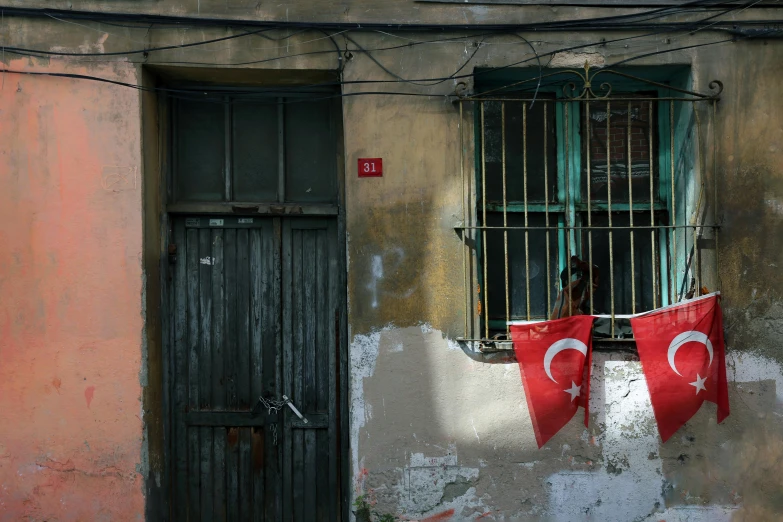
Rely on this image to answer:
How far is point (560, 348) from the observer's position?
4645 mm

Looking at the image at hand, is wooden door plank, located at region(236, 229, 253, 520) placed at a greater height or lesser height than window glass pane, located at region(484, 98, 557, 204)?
lesser

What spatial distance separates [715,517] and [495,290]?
6.71 ft

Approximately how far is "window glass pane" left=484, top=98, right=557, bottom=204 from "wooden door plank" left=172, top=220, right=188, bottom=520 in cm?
226

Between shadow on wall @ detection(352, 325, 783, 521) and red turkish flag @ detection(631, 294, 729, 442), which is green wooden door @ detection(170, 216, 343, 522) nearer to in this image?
shadow on wall @ detection(352, 325, 783, 521)

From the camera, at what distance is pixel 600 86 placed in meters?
4.90

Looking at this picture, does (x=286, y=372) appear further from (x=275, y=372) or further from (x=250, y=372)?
(x=250, y=372)

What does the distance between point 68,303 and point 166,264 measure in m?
0.68

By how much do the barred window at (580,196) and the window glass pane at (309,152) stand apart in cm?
104

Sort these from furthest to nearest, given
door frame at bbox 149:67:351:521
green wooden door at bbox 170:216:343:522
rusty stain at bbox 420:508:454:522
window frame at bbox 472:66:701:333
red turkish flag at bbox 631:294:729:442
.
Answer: green wooden door at bbox 170:216:343:522 < window frame at bbox 472:66:701:333 < door frame at bbox 149:67:351:521 < rusty stain at bbox 420:508:454:522 < red turkish flag at bbox 631:294:729:442

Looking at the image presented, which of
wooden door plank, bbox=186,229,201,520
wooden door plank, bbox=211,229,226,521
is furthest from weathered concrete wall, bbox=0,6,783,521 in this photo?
wooden door plank, bbox=211,229,226,521

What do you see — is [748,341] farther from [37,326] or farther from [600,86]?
[37,326]

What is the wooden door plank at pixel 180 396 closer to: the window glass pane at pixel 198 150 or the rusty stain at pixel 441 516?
the window glass pane at pixel 198 150

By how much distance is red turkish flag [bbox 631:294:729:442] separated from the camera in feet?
15.1

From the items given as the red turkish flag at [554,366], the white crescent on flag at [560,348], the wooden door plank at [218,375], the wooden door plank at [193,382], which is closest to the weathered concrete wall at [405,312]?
the red turkish flag at [554,366]
